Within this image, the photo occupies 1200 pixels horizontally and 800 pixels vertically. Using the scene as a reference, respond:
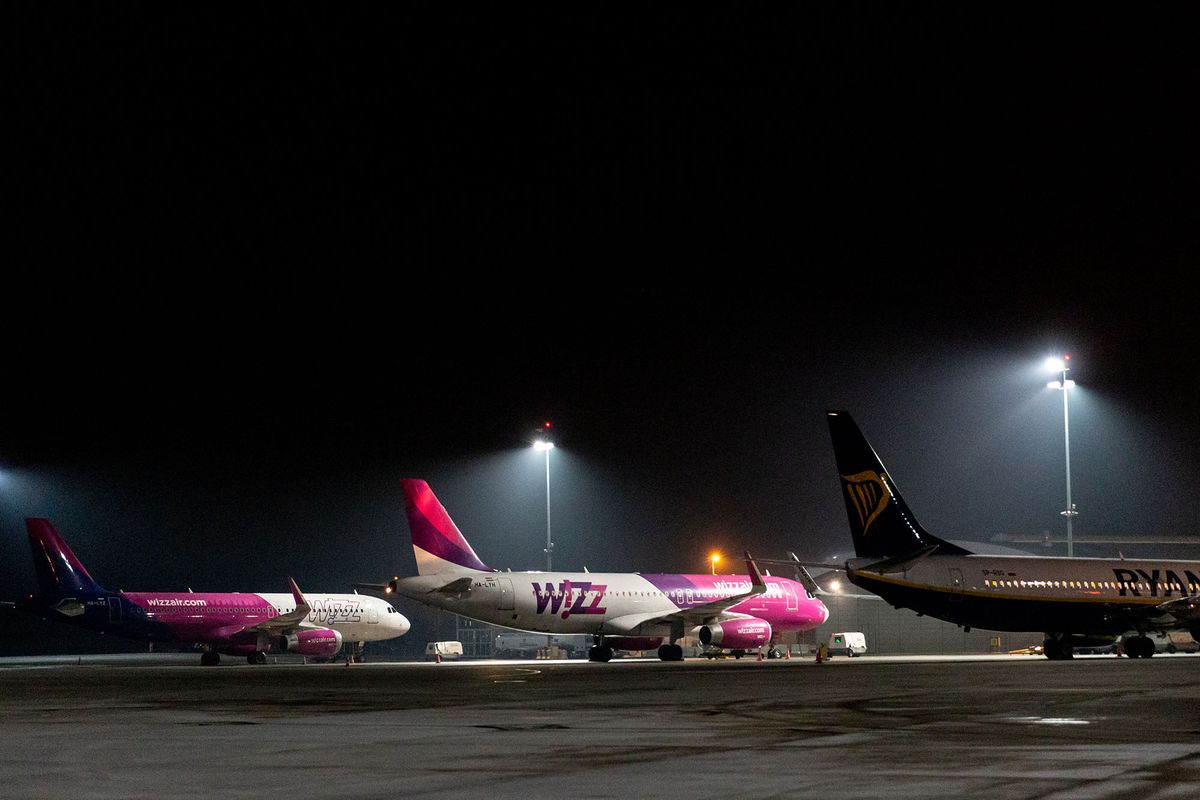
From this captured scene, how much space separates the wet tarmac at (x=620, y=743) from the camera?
11086 millimetres

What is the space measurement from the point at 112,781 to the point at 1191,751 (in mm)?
9951

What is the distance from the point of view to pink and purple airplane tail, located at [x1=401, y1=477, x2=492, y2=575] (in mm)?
56875

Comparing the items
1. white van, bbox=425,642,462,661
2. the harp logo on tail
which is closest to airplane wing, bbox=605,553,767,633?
the harp logo on tail

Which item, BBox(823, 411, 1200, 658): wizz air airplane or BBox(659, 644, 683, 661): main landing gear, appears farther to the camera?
BBox(659, 644, 683, 661): main landing gear

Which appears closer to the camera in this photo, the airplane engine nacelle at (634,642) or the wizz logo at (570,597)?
the wizz logo at (570,597)

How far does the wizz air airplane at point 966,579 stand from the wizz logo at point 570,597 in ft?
44.3

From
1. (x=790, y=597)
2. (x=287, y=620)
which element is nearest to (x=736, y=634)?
(x=790, y=597)

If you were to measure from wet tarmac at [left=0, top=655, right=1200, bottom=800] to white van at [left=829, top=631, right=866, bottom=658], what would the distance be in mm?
46249

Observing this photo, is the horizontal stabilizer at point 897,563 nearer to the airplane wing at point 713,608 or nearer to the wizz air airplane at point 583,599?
the wizz air airplane at point 583,599

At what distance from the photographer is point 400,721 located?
19.2 m

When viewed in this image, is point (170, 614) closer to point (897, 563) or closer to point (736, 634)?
point (736, 634)

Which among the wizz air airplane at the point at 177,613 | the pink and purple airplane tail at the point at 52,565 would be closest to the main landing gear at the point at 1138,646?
the wizz air airplane at the point at 177,613

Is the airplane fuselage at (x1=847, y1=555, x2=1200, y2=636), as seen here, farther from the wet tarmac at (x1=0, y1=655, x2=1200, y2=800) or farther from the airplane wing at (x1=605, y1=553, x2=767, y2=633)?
the wet tarmac at (x1=0, y1=655, x2=1200, y2=800)

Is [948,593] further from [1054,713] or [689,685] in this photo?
[1054,713]
